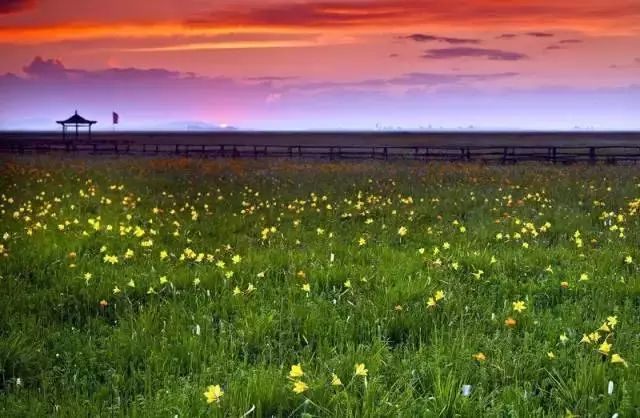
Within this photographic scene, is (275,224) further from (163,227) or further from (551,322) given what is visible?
(551,322)

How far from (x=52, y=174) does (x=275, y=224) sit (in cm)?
1442

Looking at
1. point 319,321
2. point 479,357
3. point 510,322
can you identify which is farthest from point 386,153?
point 479,357

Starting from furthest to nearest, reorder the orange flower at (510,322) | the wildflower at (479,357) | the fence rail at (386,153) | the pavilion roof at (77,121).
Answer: the pavilion roof at (77,121) < the fence rail at (386,153) < the orange flower at (510,322) < the wildflower at (479,357)

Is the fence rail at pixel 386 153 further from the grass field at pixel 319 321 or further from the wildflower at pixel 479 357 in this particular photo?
the wildflower at pixel 479 357

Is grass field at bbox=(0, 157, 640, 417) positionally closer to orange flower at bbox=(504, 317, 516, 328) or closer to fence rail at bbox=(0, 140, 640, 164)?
orange flower at bbox=(504, 317, 516, 328)

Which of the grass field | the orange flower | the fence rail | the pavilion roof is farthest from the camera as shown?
the pavilion roof

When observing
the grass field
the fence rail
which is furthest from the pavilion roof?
the grass field

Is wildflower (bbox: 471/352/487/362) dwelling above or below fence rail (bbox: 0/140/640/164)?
below

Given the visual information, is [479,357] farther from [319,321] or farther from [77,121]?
[77,121]

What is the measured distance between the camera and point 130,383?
4.16m

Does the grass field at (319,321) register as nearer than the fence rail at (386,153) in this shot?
Yes

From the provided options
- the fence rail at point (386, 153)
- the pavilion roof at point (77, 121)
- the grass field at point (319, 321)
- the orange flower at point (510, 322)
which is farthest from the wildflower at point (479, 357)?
the pavilion roof at point (77, 121)

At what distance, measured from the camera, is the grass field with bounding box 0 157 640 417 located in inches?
148

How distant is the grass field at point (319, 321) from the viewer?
375 centimetres
